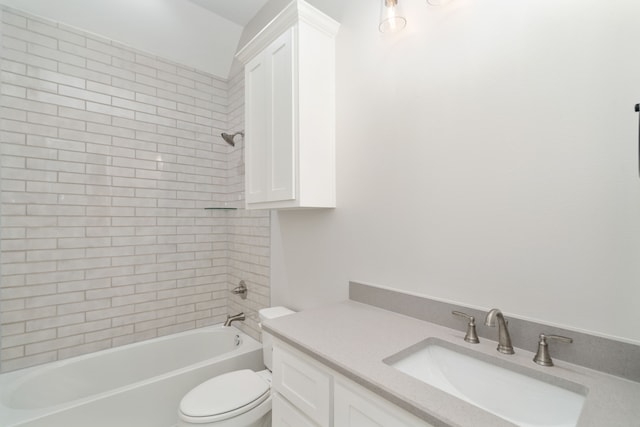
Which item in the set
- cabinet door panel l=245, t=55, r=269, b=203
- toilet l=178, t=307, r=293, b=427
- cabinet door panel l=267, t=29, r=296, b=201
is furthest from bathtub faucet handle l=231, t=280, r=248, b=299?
cabinet door panel l=267, t=29, r=296, b=201

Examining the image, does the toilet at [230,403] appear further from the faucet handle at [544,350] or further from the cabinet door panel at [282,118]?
the faucet handle at [544,350]

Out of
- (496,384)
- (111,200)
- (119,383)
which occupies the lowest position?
(119,383)

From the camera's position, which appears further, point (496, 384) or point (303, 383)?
point (303, 383)

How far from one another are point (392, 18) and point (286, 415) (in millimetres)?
1692

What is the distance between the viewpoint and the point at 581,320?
797 mm

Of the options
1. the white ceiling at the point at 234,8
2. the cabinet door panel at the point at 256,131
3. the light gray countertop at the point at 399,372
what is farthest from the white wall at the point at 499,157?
the white ceiling at the point at 234,8

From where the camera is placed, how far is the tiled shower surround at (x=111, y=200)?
178 centimetres

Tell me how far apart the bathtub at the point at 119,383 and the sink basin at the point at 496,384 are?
1.46 m

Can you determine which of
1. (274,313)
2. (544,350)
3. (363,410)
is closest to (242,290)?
(274,313)

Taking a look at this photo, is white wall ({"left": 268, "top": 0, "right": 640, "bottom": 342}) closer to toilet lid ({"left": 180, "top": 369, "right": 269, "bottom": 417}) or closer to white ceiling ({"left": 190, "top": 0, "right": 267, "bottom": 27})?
toilet lid ({"left": 180, "top": 369, "right": 269, "bottom": 417})

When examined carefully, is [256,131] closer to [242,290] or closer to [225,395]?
[242,290]

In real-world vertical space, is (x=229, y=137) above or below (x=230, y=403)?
above

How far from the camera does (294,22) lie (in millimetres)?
1403

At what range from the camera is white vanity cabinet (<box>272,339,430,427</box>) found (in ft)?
2.32
